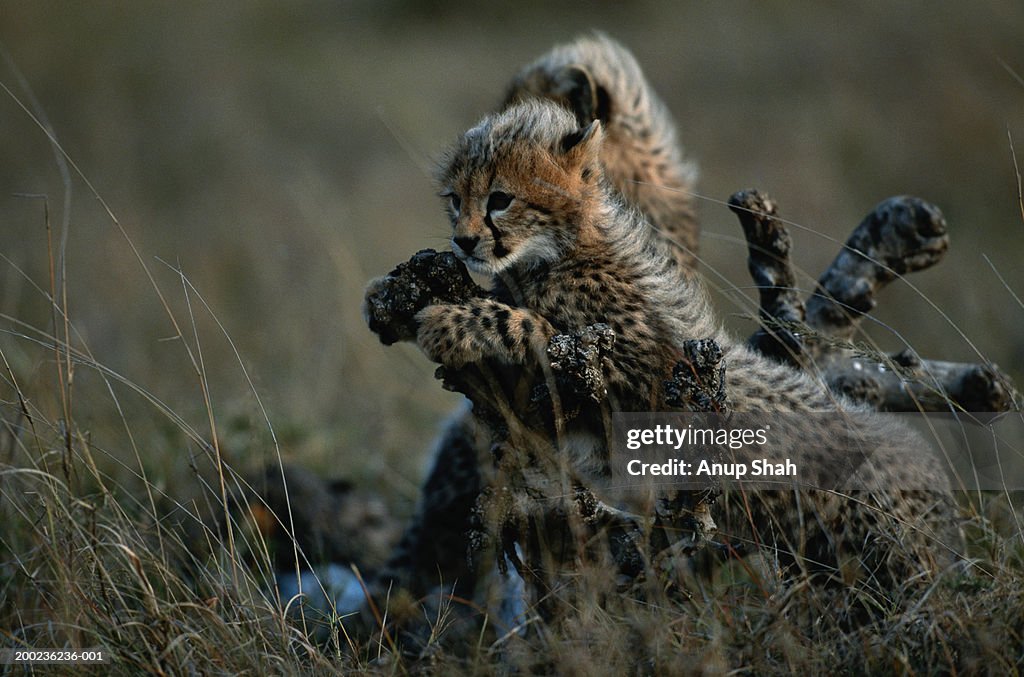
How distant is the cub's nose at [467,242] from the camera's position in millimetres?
2479

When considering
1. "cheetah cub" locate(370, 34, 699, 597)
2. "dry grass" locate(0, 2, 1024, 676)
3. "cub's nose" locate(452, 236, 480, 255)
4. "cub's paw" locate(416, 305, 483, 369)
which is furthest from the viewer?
"cheetah cub" locate(370, 34, 699, 597)

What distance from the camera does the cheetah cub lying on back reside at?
2.35 m

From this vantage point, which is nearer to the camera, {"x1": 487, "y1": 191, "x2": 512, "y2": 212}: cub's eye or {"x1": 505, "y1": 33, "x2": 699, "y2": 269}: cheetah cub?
{"x1": 487, "y1": 191, "x2": 512, "y2": 212}: cub's eye

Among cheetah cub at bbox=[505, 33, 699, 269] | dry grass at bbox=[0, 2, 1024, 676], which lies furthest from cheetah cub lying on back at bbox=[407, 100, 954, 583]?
cheetah cub at bbox=[505, 33, 699, 269]

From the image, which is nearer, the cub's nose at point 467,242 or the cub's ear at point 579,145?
the cub's nose at point 467,242

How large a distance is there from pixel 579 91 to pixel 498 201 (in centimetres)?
143

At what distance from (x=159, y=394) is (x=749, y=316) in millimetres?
3659

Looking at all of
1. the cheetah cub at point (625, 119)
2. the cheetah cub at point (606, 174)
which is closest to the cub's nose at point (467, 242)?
the cheetah cub at point (606, 174)

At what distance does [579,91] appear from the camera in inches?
150

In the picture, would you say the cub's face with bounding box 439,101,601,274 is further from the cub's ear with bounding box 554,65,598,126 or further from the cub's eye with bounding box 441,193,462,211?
the cub's ear with bounding box 554,65,598,126

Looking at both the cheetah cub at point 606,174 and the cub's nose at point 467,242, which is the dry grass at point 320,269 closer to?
the cheetah cub at point 606,174

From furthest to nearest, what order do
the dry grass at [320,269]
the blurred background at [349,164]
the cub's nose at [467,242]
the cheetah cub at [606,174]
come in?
the blurred background at [349,164], the cheetah cub at [606,174], the cub's nose at [467,242], the dry grass at [320,269]

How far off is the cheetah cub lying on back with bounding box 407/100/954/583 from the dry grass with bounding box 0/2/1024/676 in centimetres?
17

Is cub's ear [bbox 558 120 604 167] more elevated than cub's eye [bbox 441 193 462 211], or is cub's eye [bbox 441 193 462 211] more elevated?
cub's ear [bbox 558 120 604 167]
